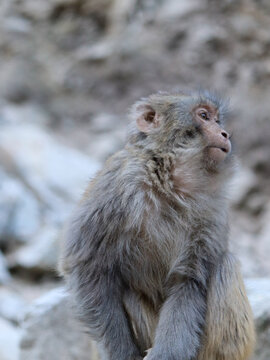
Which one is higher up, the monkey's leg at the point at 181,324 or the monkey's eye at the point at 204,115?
the monkey's eye at the point at 204,115

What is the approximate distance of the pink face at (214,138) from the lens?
4316mm

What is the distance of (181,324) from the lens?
161 inches

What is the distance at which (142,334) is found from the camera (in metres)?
4.30

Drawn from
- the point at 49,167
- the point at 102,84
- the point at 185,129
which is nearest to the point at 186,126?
the point at 185,129

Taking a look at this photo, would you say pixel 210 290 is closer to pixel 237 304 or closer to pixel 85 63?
pixel 237 304

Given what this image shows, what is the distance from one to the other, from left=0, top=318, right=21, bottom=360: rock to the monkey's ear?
101 inches

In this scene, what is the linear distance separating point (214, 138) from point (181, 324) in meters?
1.27

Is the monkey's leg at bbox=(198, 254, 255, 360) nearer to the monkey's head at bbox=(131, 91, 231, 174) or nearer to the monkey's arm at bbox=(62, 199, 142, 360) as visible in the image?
the monkey's arm at bbox=(62, 199, 142, 360)

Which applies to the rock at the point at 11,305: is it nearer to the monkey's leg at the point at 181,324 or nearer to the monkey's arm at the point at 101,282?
the monkey's arm at the point at 101,282

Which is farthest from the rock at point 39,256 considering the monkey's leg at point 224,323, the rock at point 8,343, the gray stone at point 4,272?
the monkey's leg at point 224,323

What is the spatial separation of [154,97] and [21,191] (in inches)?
172

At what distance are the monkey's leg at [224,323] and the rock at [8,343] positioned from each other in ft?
7.57

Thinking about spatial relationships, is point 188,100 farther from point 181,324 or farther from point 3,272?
point 3,272

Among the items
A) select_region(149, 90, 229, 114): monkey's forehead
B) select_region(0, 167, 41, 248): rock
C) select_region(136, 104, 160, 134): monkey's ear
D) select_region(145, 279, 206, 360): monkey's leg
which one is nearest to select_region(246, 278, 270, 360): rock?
select_region(145, 279, 206, 360): monkey's leg
